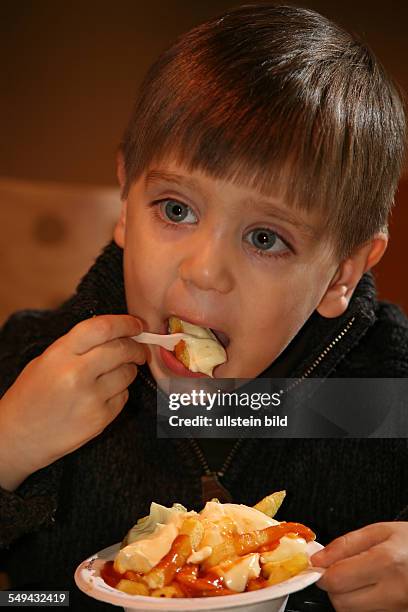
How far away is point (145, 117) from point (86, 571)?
0.84 ft

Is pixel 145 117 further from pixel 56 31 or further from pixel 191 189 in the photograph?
pixel 56 31

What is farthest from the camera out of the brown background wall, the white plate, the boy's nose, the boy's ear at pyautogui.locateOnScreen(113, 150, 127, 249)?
the brown background wall

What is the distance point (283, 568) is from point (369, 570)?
58mm

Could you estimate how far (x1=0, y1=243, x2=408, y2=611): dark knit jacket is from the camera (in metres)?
0.53

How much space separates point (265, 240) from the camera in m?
0.47

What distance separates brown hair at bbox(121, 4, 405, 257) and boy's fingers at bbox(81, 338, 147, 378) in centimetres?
10

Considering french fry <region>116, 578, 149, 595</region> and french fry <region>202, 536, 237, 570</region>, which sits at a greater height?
french fry <region>202, 536, 237, 570</region>

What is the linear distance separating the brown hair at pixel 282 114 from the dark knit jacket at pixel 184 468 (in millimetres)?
72

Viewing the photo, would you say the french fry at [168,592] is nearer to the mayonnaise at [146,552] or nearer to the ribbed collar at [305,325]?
the mayonnaise at [146,552]

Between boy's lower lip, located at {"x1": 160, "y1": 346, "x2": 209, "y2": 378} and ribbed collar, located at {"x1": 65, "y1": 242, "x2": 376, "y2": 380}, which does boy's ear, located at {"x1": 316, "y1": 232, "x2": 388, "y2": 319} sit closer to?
ribbed collar, located at {"x1": 65, "y1": 242, "x2": 376, "y2": 380}

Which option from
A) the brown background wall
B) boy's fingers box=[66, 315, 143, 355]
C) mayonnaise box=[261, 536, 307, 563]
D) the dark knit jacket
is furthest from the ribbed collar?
the brown background wall

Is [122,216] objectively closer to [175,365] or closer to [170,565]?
[175,365]

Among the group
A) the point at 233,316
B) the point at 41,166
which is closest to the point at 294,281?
the point at 233,316

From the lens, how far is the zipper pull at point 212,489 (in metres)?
0.53
